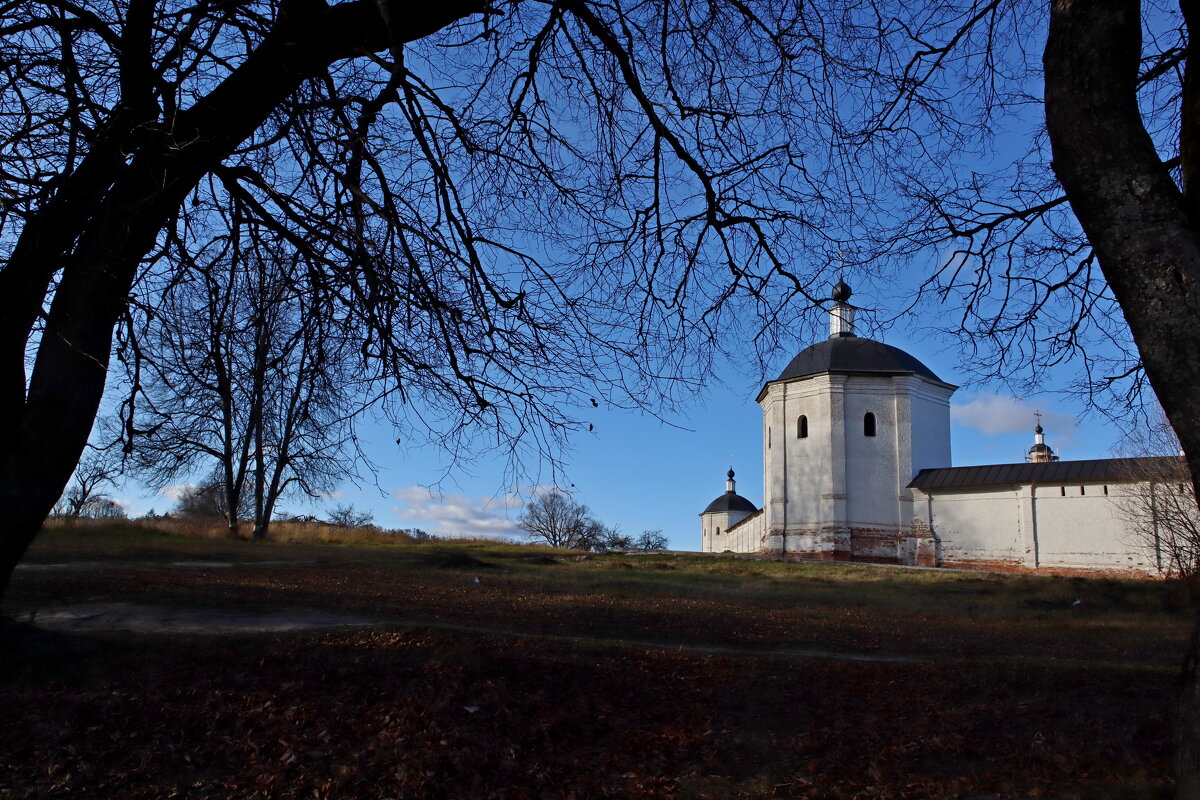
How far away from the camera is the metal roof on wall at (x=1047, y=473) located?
899 inches

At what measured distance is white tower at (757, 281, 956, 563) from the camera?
33.3 m

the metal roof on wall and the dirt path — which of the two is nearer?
the dirt path

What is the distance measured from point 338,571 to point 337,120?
14.0 meters

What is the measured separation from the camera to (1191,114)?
4.37 metres

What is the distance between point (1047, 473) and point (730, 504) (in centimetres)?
2915

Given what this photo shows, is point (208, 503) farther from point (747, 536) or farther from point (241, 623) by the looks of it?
point (241, 623)

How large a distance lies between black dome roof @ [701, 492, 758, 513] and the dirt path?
48.6 metres

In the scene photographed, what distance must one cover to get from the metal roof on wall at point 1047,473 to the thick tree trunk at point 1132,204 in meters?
21.6

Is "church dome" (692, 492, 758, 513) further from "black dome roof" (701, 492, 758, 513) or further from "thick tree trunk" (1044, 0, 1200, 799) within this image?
"thick tree trunk" (1044, 0, 1200, 799)

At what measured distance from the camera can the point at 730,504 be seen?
5734cm

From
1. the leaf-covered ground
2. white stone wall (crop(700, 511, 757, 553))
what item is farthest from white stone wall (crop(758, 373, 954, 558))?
the leaf-covered ground

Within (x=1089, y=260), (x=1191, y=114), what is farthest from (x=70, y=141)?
(x=1089, y=260)

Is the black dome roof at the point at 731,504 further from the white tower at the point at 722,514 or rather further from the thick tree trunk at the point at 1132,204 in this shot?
the thick tree trunk at the point at 1132,204

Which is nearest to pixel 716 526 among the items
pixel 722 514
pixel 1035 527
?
pixel 722 514
